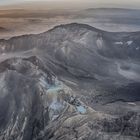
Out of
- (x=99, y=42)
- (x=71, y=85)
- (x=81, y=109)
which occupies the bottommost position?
(x=81, y=109)

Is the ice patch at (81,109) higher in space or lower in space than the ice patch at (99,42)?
lower

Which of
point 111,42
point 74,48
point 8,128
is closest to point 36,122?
point 8,128

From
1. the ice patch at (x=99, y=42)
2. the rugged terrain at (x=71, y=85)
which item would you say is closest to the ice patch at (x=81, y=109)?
the rugged terrain at (x=71, y=85)

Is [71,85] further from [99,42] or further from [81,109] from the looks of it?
[99,42]

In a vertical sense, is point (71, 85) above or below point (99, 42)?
below

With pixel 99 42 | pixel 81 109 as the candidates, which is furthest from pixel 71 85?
pixel 99 42

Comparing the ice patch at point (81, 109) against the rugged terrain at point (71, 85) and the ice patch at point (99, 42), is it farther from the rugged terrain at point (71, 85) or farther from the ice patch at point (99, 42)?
the ice patch at point (99, 42)

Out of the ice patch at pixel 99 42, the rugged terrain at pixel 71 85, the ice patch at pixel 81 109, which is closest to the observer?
the rugged terrain at pixel 71 85

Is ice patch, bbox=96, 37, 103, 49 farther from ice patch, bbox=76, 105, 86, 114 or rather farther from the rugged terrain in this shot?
ice patch, bbox=76, 105, 86, 114

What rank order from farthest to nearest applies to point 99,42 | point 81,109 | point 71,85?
point 99,42 < point 71,85 < point 81,109

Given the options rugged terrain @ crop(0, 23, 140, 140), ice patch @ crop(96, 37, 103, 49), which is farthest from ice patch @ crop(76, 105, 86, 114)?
ice patch @ crop(96, 37, 103, 49)
